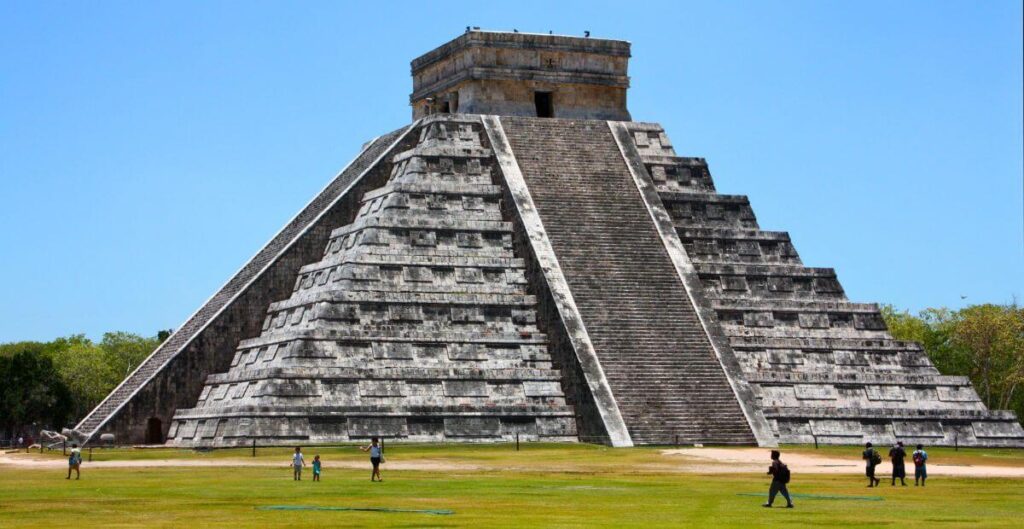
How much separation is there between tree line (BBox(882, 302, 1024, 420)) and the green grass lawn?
120 feet

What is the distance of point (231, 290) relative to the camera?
57531 mm

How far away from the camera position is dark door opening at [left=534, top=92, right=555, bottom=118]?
59625 mm

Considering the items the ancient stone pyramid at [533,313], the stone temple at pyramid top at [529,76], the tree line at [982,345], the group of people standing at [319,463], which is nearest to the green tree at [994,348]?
the tree line at [982,345]

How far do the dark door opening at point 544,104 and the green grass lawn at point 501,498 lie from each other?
63.6 feet

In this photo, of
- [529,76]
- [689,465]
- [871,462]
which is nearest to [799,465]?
[689,465]

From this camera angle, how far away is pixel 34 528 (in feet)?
84.1

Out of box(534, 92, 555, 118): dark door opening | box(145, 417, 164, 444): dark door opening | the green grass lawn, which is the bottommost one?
the green grass lawn

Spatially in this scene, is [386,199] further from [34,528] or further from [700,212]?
[34,528]

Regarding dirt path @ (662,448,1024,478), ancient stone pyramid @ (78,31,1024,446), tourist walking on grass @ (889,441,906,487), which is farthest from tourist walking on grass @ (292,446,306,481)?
tourist walking on grass @ (889,441,906,487)

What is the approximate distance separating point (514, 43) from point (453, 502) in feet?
99.6

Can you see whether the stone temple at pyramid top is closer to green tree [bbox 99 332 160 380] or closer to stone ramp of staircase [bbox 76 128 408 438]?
stone ramp of staircase [bbox 76 128 408 438]

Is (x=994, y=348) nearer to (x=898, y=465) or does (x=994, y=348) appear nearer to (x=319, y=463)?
(x=898, y=465)

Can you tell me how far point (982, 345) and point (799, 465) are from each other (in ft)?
120

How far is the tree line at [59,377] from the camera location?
82.1 metres
